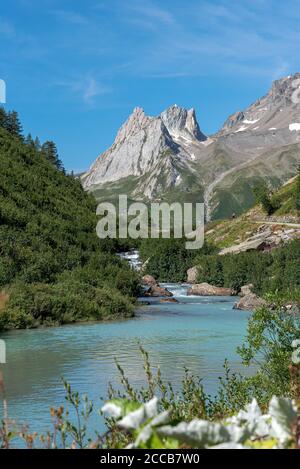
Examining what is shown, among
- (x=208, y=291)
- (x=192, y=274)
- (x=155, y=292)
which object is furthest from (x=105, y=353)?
(x=192, y=274)

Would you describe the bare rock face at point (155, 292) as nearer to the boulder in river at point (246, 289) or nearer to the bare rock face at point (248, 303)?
the boulder in river at point (246, 289)

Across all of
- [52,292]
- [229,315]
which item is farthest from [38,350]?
[229,315]

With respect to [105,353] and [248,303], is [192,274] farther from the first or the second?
[105,353]

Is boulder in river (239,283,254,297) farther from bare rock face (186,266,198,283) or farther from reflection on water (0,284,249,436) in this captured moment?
reflection on water (0,284,249,436)

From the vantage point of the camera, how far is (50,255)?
51.8 meters

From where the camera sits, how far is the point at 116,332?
120 feet

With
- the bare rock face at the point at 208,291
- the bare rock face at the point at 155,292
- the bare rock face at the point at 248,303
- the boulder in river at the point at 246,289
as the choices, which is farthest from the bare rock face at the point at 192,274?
the bare rock face at the point at 248,303

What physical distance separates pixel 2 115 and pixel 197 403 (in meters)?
96.7

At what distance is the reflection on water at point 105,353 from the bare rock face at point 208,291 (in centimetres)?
2170

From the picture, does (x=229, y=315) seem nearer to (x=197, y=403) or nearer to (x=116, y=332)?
(x=116, y=332)

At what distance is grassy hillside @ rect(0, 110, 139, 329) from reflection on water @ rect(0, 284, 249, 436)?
2.54m

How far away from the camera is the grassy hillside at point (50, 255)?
136 ft

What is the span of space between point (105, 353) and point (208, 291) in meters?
41.2

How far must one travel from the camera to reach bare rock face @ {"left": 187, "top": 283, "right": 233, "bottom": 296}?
68319 millimetres
